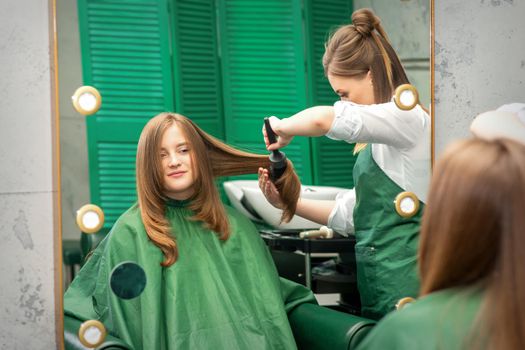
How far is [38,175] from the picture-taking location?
97.3 inches

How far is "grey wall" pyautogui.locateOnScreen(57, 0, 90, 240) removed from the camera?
7.95 ft

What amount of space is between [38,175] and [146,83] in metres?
0.46

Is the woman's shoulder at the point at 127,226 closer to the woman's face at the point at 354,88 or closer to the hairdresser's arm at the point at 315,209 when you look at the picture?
the hairdresser's arm at the point at 315,209

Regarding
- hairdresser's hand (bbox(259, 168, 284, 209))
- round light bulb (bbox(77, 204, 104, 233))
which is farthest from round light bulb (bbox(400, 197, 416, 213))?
round light bulb (bbox(77, 204, 104, 233))

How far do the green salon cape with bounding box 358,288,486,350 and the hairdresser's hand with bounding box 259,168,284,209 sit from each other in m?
1.22

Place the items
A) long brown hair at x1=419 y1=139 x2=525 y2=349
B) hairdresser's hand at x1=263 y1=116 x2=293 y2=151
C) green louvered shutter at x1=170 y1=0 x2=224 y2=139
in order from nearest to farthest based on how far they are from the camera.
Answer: long brown hair at x1=419 y1=139 x2=525 y2=349 < green louvered shutter at x1=170 y1=0 x2=224 y2=139 < hairdresser's hand at x1=263 y1=116 x2=293 y2=151

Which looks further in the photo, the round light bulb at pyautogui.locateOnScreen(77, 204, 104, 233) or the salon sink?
the salon sink

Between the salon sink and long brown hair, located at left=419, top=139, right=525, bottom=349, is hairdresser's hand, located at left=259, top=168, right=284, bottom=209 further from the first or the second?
long brown hair, located at left=419, top=139, right=525, bottom=349

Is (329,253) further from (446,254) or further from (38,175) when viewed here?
(446,254)

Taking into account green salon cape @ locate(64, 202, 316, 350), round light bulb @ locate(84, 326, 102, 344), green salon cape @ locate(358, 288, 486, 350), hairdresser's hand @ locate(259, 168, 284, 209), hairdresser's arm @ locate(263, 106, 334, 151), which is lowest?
round light bulb @ locate(84, 326, 102, 344)

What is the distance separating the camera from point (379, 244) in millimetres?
2814

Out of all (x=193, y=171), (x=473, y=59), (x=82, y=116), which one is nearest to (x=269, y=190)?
(x=193, y=171)

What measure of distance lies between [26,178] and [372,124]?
1211 mm

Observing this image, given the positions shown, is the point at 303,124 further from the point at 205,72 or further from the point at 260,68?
the point at 205,72
